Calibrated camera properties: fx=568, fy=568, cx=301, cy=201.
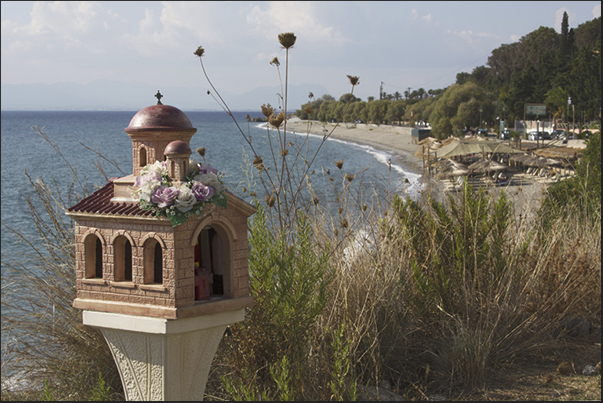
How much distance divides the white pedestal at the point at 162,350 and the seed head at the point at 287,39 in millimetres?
1584

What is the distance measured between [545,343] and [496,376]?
55cm

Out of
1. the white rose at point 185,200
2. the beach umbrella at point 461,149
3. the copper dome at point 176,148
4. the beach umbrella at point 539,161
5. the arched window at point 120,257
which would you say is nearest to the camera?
the white rose at point 185,200

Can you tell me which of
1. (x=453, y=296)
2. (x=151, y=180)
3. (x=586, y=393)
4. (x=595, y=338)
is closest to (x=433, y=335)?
(x=453, y=296)

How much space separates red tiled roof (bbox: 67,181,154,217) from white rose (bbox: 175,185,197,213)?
0.17 m

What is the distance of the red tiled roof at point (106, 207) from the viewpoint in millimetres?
2649

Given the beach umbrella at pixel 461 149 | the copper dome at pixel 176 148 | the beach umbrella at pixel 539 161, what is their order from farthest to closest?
1. the beach umbrella at pixel 539 161
2. the beach umbrella at pixel 461 149
3. the copper dome at pixel 176 148

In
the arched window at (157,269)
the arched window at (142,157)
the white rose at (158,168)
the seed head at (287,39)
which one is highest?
the seed head at (287,39)

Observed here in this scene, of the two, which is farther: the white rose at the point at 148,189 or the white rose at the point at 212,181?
the white rose at the point at 212,181

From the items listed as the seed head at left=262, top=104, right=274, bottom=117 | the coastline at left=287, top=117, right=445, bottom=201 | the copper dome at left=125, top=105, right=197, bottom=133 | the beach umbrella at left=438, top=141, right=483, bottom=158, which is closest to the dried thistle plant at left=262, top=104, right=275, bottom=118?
the seed head at left=262, top=104, right=274, bottom=117

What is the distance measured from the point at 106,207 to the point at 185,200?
49cm

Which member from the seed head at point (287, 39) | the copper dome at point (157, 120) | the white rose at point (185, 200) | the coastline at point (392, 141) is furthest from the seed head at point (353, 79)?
the coastline at point (392, 141)

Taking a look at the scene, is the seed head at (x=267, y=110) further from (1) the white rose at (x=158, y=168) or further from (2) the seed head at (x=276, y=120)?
(1) the white rose at (x=158, y=168)

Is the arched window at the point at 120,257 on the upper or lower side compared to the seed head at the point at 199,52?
lower

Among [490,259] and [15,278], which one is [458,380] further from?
[15,278]
